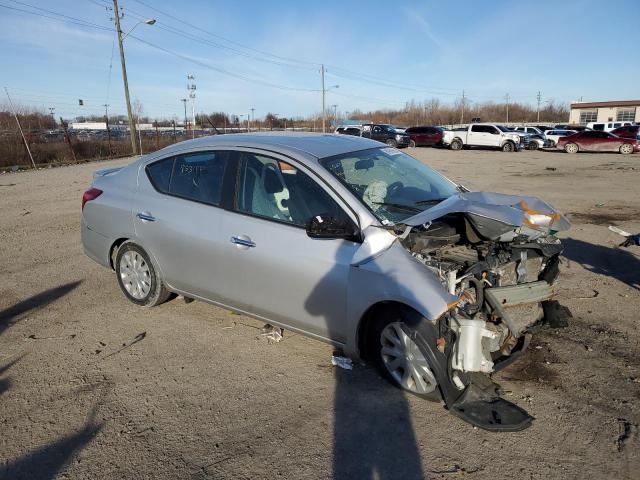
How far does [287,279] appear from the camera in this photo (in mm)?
3467

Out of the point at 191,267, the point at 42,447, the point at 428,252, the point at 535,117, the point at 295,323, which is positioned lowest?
the point at 42,447

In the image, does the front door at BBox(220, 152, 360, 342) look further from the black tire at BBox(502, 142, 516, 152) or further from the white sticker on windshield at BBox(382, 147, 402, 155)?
the black tire at BBox(502, 142, 516, 152)

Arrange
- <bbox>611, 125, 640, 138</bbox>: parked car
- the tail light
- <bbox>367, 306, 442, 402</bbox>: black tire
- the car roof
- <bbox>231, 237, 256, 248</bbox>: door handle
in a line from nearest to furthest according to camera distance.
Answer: <bbox>367, 306, 442, 402</bbox>: black tire < <bbox>231, 237, 256, 248</bbox>: door handle < the car roof < the tail light < <bbox>611, 125, 640, 138</bbox>: parked car

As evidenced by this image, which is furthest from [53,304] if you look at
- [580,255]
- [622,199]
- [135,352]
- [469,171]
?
[469,171]

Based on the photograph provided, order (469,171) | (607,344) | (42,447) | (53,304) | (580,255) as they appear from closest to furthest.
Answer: (42,447)
(607,344)
(53,304)
(580,255)
(469,171)

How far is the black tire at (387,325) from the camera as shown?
2971mm

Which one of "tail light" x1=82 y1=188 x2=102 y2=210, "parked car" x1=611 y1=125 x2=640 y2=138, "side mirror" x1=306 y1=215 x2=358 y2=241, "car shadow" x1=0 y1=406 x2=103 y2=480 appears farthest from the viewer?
"parked car" x1=611 y1=125 x2=640 y2=138

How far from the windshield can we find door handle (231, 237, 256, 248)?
2.70ft

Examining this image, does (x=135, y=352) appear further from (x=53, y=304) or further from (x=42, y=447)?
(x=53, y=304)

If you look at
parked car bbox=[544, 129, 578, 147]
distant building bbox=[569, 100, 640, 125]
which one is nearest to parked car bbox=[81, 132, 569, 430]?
parked car bbox=[544, 129, 578, 147]

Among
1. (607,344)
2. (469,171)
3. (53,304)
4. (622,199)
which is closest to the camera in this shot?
(607,344)

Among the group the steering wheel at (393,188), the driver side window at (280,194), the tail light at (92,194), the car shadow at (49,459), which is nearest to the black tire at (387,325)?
the driver side window at (280,194)

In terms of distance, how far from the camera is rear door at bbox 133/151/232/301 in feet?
12.8

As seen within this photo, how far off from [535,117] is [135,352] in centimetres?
11485
